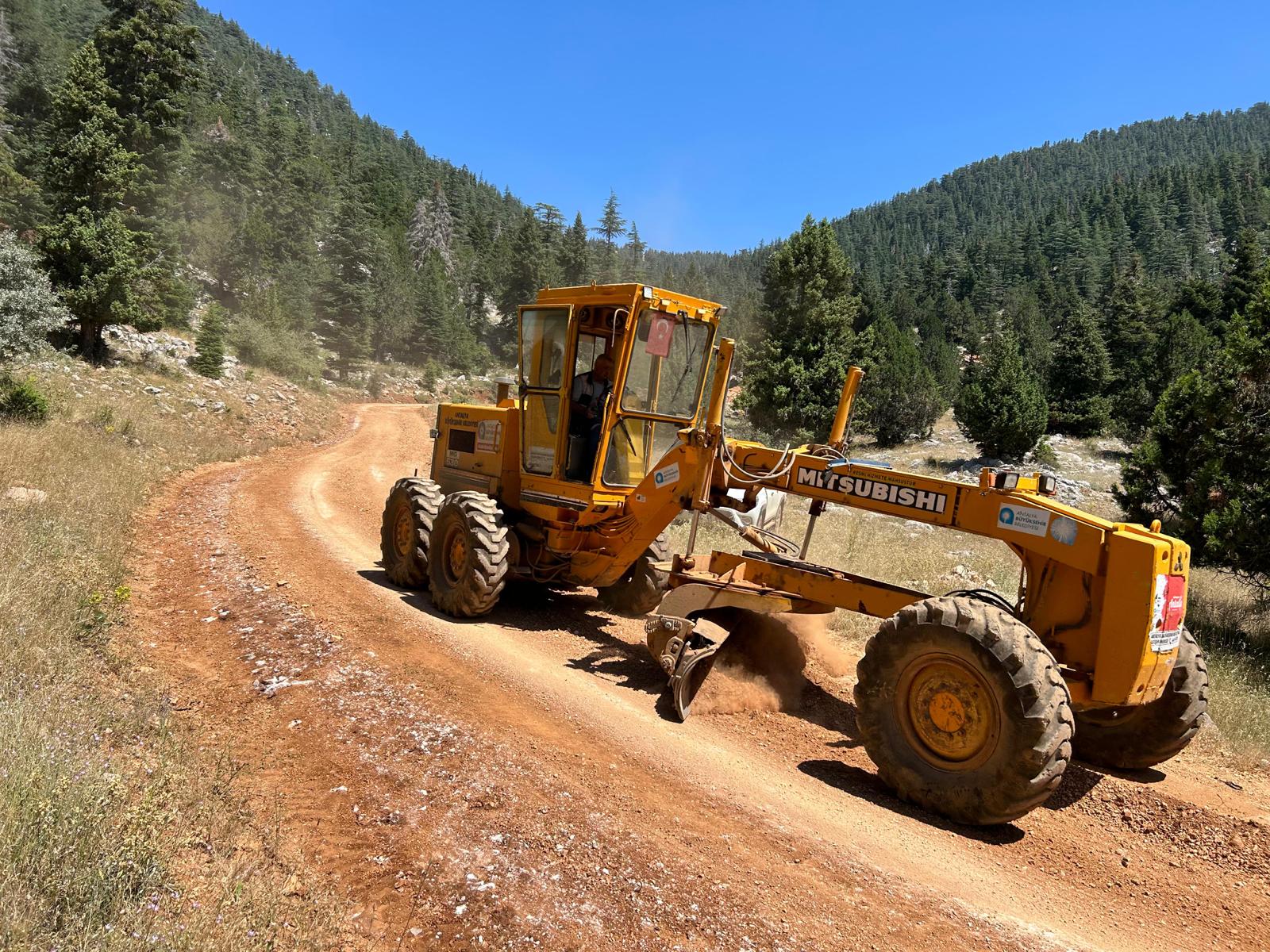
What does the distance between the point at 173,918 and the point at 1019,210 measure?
230m

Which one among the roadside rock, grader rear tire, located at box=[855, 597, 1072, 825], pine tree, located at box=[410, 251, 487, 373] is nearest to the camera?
grader rear tire, located at box=[855, 597, 1072, 825]

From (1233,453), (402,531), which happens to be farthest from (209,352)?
(1233,453)

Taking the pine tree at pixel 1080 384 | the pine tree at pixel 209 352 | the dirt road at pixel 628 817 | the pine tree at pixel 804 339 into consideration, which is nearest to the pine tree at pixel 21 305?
the pine tree at pixel 209 352

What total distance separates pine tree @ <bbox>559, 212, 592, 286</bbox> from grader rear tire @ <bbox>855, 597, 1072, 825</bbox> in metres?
66.3

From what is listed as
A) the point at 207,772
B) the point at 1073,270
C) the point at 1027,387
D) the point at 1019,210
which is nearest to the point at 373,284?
the point at 1027,387

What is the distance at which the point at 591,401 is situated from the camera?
8.71 m

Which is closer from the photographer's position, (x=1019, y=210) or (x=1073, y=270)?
(x=1073, y=270)

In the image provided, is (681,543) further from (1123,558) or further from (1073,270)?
(1073,270)

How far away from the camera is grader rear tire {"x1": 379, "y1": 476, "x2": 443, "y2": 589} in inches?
391

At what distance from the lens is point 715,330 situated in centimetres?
879

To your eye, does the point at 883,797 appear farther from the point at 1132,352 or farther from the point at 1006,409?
the point at 1132,352

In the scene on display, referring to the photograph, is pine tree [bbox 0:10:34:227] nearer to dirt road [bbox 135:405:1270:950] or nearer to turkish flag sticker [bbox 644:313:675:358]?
dirt road [bbox 135:405:1270:950]

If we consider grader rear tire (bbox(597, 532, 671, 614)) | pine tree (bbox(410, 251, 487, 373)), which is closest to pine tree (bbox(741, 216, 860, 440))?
grader rear tire (bbox(597, 532, 671, 614))

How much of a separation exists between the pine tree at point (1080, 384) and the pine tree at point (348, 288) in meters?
40.8
